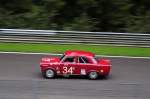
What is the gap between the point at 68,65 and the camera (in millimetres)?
18484

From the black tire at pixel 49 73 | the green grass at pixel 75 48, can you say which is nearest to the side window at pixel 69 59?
the black tire at pixel 49 73

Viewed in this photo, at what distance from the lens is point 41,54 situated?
72.0 feet

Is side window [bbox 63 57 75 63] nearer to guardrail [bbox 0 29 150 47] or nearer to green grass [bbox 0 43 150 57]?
green grass [bbox 0 43 150 57]

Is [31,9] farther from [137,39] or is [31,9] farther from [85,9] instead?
[137,39]

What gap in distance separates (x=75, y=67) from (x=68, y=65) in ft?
0.85

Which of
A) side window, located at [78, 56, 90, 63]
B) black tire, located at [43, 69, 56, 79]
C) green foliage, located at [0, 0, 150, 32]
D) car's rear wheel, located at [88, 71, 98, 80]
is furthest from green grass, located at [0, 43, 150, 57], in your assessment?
green foliage, located at [0, 0, 150, 32]

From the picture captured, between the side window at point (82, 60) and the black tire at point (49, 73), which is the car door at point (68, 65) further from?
the black tire at point (49, 73)

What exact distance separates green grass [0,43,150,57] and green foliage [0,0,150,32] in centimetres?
538

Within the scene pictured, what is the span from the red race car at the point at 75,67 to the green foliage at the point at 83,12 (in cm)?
1017

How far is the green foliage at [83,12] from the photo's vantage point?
29411 millimetres

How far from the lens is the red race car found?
1836cm

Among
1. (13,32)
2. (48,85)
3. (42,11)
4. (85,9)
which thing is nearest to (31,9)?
(42,11)

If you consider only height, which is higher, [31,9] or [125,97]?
[31,9]

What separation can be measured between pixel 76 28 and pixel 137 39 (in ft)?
14.7
